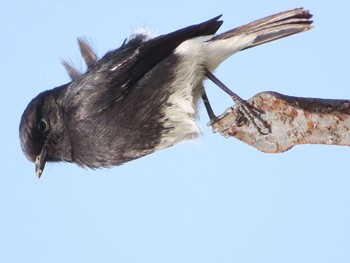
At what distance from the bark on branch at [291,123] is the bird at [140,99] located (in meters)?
1.05

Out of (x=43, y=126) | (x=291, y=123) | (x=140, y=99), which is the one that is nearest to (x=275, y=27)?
(x=140, y=99)

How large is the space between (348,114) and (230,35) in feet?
5.79

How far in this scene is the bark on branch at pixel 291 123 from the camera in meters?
2.64

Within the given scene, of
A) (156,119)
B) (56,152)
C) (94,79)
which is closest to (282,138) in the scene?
(156,119)

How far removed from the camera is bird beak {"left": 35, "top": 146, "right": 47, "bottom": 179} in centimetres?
438

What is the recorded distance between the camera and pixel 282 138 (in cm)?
287

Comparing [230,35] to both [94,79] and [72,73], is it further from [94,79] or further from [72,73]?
[72,73]

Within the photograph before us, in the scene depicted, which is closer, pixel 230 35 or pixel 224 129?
pixel 224 129

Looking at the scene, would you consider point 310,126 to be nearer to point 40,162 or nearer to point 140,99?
point 140,99

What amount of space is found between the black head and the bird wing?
0.20 m

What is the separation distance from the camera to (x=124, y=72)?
4.27 m

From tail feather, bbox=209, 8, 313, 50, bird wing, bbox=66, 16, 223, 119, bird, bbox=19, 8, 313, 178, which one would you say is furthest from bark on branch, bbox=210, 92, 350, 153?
bird wing, bbox=66, 16, 223, 119

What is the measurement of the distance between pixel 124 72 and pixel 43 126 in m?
0.76

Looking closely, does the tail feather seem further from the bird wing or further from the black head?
the black head
